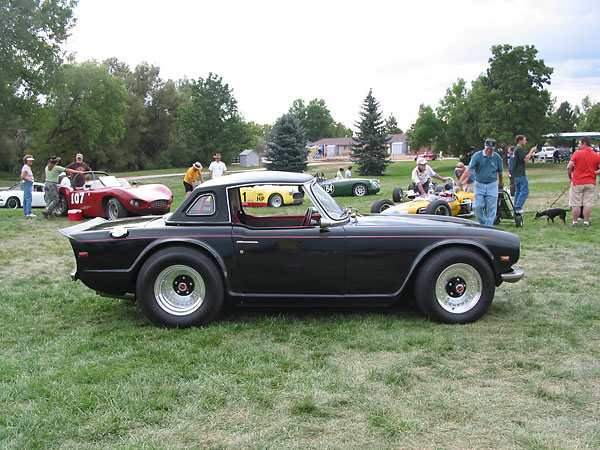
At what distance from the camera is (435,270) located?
464 cm

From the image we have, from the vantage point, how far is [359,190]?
1983 centimetres

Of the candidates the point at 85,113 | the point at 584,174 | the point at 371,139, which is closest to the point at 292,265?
the point at 584,174

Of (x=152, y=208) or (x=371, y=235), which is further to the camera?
(x=152, y=208)

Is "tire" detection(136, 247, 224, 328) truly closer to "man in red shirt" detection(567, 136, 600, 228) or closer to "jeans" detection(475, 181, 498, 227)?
"jeans" detection(475, 181, 498, 227)

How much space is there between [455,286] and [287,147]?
114ft

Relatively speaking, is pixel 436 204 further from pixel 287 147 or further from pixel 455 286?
pixel 287 147

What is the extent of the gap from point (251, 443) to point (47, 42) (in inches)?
1292

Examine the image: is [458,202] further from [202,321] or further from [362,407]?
[362,407]

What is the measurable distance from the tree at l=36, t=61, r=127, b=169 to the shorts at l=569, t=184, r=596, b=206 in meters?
44.8

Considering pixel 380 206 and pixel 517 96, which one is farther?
pixel 517 96

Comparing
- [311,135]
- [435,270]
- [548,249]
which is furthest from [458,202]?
[311,135]

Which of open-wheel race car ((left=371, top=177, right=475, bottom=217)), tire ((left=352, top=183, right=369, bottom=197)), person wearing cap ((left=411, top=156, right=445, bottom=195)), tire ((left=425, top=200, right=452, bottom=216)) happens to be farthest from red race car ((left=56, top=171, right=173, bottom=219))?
tire ((left=352, top=183, right=369, bottom=197))

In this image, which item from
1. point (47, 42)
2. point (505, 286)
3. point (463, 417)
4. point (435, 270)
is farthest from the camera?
point (47, 42)

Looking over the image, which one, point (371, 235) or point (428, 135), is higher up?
point (428, 135)
